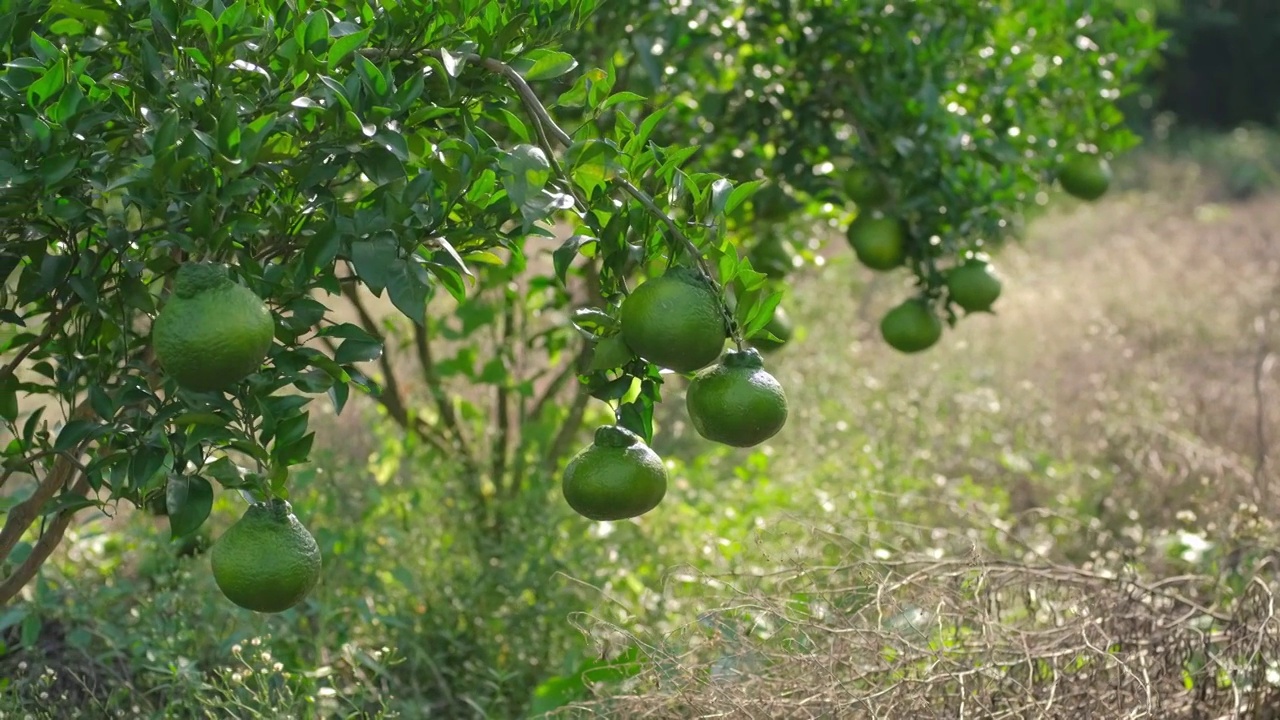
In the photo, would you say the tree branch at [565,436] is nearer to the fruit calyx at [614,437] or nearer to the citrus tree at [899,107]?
the citrus tree at [899,107]

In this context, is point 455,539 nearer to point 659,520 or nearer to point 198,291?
point 659,520

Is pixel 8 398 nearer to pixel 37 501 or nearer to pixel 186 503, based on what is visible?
A: pixel 37 501

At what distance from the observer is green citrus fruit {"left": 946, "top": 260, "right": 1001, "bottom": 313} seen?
267cm

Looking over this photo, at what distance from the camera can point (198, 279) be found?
4.71 ft

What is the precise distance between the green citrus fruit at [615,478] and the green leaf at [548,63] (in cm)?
46

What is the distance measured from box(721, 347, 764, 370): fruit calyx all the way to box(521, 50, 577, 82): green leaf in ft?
1.37

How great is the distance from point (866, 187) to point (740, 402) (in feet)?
4.60

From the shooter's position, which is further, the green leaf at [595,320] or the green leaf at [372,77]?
the green leaf at [595,320]

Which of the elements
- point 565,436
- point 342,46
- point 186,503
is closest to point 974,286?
point 565,436

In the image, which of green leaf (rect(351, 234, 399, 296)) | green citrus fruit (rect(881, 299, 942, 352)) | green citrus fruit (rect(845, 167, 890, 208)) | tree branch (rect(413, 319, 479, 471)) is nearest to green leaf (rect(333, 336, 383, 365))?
green leaf (rect(351, 234, 399, 296))

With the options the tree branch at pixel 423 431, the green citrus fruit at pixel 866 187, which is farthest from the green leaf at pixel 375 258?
the tree branch at pixel 423 431

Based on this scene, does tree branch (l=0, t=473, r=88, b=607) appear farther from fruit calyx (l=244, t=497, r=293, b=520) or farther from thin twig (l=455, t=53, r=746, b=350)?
thin twig (l=455, t=53, r=746, b=350)

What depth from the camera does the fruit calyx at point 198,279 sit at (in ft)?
4.70

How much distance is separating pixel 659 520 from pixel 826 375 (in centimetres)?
179
